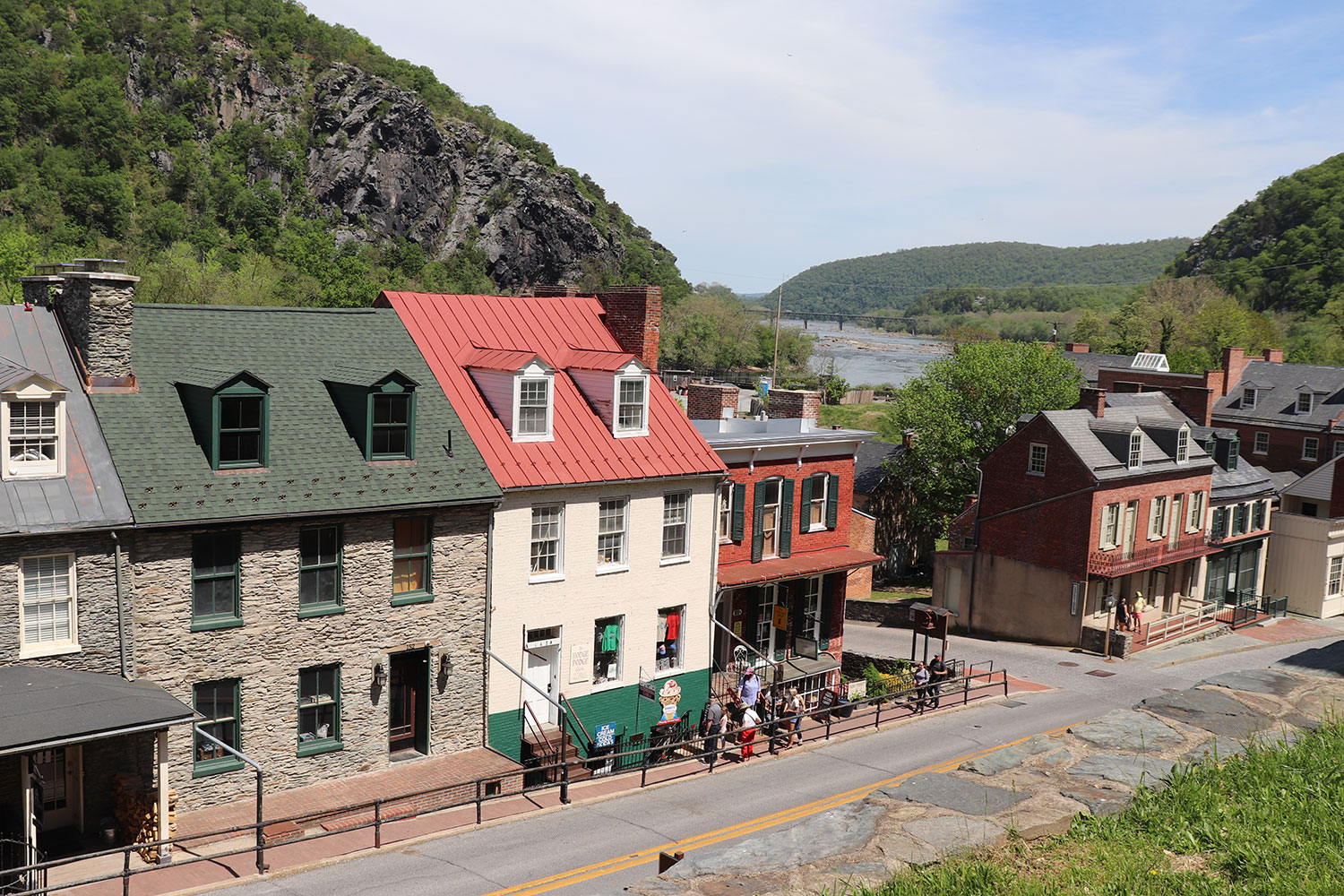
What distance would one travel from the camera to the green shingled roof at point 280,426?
21188 mm

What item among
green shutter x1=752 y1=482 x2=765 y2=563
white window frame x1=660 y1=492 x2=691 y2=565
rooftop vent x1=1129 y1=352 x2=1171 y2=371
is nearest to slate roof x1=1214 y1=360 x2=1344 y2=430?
rooftop vent x1=1129 y1=352 x2=1171 y2=371

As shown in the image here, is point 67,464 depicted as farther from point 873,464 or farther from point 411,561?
point 873,464

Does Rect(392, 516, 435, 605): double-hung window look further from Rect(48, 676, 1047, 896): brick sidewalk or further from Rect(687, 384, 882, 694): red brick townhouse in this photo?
Rect(687, 384, 882, 694): red brick townhouse

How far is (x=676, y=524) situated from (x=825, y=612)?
8577mm

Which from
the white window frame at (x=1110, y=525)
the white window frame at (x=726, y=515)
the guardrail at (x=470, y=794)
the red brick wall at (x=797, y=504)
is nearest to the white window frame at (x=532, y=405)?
the red brick wall at (x=797, y=504)

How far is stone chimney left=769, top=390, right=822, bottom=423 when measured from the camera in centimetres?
3647

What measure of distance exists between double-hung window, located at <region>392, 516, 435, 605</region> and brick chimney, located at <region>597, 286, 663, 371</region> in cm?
976

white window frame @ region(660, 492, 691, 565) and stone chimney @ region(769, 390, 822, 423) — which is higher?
stone chimney @ region(769, 390, 822, 423)

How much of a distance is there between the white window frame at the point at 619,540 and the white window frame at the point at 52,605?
471 inches

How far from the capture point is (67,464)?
2022 centimetres

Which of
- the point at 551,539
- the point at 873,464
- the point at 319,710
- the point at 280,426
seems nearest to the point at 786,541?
the point at 551,539

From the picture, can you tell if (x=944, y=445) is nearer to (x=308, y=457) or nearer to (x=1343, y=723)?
(x=308, y=457)

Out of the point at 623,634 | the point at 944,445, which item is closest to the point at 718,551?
the point at 623,634

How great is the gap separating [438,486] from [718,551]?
33.1 feet
